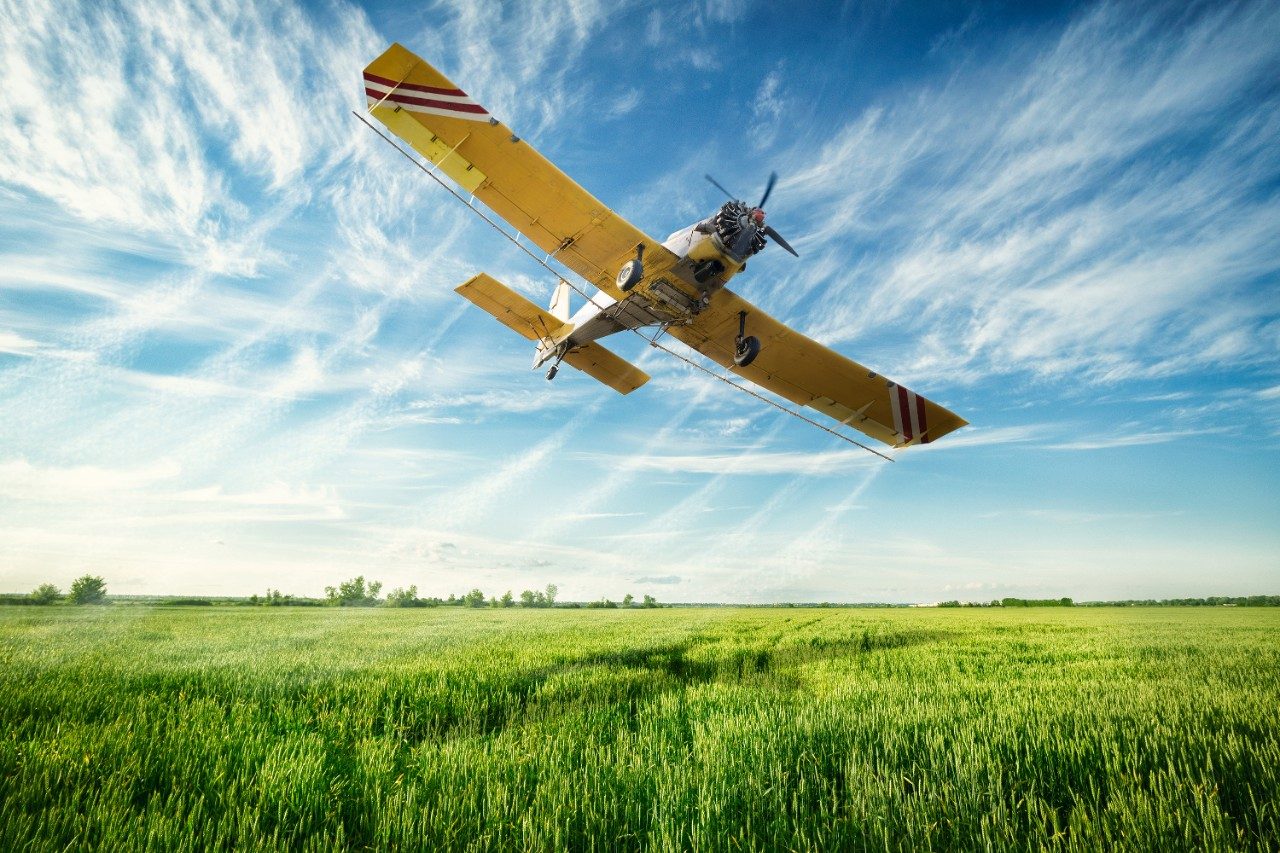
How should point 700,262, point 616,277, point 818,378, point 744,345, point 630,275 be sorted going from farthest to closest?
point 818,378 → point 744,345 → point 616,277 → point 700,262 → point 630,275

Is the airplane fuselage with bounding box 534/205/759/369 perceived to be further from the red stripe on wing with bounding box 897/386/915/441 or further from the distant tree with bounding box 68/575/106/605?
the distant tree with bounding box 68/575/106/605

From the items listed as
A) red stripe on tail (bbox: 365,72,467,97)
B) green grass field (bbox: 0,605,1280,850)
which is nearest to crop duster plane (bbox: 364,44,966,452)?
red stripe on tail (bbox: 365,72,467,97)

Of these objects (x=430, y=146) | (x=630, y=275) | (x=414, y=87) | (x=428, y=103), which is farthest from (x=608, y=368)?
(x=414, y=87)

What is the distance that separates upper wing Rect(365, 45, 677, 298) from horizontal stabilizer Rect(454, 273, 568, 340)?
12.8 feet

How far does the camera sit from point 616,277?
15109mm

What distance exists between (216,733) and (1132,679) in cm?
993

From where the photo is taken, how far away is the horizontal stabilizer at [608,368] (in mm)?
19219

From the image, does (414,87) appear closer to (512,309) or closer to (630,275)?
(630,275)

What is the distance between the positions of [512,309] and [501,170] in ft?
19.7

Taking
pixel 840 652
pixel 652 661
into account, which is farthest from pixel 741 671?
pixel 840 652

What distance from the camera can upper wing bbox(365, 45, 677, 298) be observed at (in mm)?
11109

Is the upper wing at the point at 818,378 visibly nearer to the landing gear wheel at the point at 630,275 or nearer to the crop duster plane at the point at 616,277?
the crop duster plane at the point at 616,277

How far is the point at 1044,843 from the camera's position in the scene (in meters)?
2.22

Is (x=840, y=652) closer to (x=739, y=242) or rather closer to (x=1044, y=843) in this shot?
(x=1044, y=843)
